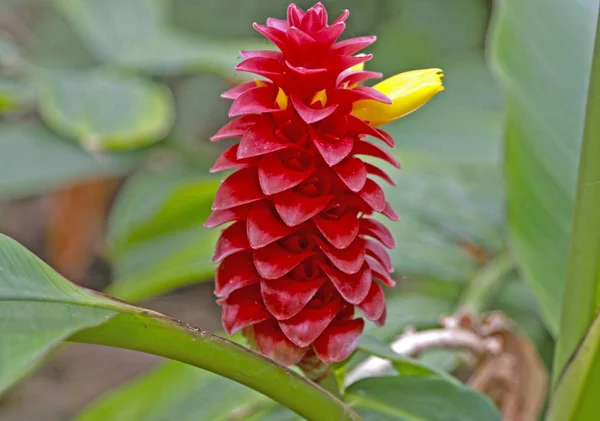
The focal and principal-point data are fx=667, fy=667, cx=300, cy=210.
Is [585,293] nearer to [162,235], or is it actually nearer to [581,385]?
[581,385]

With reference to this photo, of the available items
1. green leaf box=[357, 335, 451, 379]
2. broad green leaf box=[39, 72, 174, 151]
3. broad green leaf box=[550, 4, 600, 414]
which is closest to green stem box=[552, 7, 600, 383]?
broad green leaf box=[550, 4, 600, 414]

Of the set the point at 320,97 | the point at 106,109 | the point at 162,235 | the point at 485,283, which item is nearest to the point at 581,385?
the point at 320,97

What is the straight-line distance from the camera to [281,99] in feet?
1.44

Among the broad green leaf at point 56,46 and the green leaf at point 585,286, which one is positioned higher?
the green leaf at point 585,286

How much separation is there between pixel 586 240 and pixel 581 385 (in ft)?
0.35

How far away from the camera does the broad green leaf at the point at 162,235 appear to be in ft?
3.34

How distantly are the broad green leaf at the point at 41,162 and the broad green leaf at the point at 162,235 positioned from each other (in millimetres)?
114

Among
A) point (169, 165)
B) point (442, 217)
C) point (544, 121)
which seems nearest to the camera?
point (544, 121)

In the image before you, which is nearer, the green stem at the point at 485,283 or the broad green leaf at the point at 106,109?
the green stem at the point at 485,283

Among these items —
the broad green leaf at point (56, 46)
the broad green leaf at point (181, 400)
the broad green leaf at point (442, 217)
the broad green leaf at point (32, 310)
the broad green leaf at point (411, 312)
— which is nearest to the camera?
the broad green leaf at point (32, 310)

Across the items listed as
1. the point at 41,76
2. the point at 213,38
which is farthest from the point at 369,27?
the point at 41,76

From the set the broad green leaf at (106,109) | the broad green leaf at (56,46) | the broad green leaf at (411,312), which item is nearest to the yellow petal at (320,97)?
the broad green leaf at (411,312)

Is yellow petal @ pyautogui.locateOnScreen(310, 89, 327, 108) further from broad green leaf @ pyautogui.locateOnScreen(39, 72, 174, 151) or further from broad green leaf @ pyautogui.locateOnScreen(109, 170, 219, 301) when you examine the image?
broad green leaf @ pyautogui.locateOnScreen(39, 72, 174, 151)

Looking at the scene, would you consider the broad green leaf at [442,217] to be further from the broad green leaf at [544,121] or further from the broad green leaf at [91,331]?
the broad green leaf at [91,331]
